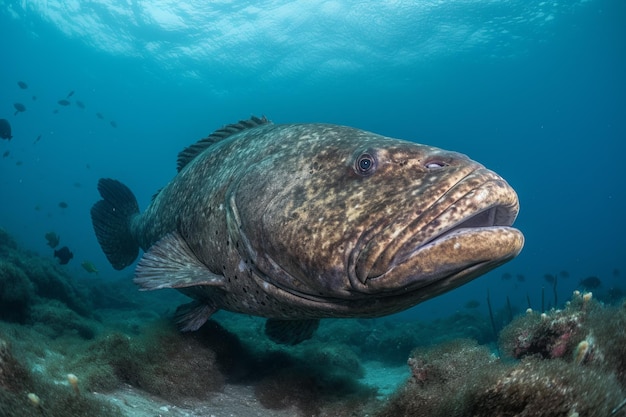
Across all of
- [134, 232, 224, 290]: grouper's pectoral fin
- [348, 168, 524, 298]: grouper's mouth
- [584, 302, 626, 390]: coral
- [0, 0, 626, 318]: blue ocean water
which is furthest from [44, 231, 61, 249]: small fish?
[584, 302, 626, 390]: coral

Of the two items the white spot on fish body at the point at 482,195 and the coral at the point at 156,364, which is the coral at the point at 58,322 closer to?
the coral at the point at 156,364

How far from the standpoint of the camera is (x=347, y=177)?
3562 millimetres

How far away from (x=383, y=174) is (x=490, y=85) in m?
68.8

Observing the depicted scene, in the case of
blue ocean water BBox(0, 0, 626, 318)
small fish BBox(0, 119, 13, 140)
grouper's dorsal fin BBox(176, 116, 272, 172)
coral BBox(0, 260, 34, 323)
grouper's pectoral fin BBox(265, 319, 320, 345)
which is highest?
blue ocean water BBox(0, 0, 626, 318)

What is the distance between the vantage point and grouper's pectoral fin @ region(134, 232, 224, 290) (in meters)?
4.20

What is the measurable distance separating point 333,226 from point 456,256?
1020 millimetres

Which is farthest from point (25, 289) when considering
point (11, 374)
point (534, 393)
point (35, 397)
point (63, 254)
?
point (534, 393)

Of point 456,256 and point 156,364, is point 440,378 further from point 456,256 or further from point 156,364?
point 156,364

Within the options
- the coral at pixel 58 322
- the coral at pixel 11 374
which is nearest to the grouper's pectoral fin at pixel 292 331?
the coral at pixel 11 374

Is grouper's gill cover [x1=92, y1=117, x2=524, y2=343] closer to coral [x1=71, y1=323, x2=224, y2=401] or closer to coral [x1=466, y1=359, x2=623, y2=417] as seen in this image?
coral [x1=71, y1=323, x2=224, y2=401]

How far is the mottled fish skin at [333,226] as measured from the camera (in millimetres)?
2779

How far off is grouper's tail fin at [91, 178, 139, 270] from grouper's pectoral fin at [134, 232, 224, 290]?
12.4 ft

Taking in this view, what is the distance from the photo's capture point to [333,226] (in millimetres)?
3240

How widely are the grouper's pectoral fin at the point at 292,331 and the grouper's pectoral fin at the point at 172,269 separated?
170 centimetres
